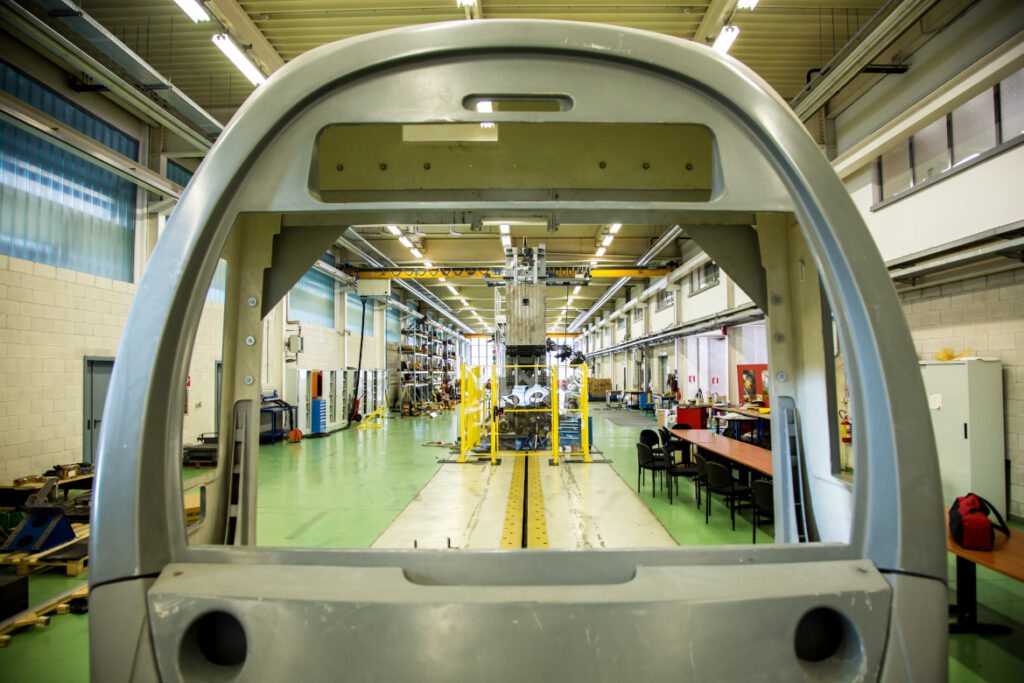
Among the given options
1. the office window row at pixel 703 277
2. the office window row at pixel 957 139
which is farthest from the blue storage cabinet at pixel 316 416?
the office window row at pixel 957 139

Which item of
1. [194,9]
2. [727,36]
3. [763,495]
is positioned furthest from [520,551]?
[194,9]

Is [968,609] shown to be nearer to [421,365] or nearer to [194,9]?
[194,9]

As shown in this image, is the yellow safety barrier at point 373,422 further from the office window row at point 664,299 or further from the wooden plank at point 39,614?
the office window row at point 664,299

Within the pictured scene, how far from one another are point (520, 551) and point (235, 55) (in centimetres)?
763

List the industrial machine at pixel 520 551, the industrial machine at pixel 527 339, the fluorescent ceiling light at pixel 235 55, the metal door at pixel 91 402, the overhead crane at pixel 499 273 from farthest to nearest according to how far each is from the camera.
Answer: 1. the overhead crane at pixel 499 273
2. the industrial machine at pixel 527 339
3. the metal door at pixel 91 402
4. the fluorescent ceiling light at pixel 235 55
5. the industrial machine at pixel 520 551

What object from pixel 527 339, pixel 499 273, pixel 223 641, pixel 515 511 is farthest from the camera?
pixel 499 273

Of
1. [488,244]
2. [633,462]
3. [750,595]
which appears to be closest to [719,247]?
[750,595]

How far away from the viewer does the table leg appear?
3469 millimetres

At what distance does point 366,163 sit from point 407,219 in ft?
0.96

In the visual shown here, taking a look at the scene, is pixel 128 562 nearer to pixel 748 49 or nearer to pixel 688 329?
pixel 748 49

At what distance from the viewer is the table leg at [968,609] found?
11.4 ft

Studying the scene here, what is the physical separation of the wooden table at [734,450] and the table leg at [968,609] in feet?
6.42

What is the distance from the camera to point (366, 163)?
1.73 meters

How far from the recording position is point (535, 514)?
242 inches
